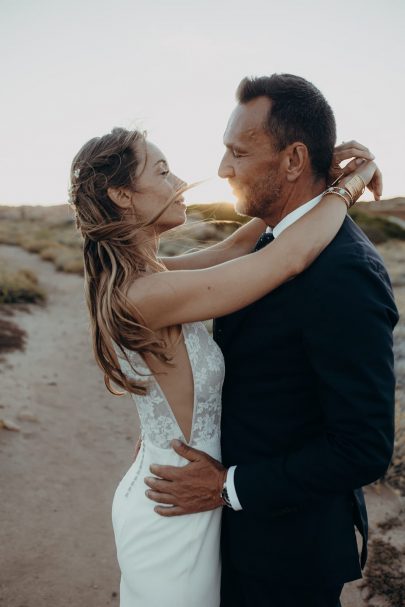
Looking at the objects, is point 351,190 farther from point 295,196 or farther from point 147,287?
point 147,287

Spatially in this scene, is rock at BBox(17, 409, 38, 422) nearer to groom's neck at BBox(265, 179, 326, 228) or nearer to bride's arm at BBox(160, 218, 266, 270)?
bride's arm at BBox(160, 218, 266, 270)

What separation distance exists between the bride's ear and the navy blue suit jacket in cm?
61

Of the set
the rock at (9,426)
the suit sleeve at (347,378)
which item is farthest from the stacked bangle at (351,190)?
the rock at (9,426)

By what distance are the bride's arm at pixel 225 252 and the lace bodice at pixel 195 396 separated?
0.71 meters

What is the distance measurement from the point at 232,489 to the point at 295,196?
1106mm

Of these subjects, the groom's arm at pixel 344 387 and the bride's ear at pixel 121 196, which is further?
the bride's ear at pixel 121 196

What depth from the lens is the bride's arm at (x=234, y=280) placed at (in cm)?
176

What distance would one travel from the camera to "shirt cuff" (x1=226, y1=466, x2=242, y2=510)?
1839 millimetres

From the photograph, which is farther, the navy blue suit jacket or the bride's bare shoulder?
the bride's bare shoulder

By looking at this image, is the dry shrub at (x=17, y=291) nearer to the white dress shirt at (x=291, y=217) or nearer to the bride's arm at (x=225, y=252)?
the bride's arm at (x=225, y=252)

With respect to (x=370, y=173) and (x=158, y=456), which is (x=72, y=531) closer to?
(x=158, y=456)

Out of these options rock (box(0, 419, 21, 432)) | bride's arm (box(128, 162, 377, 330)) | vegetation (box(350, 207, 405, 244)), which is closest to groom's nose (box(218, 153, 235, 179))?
bride's arm (box(128, 162, 377, 330))

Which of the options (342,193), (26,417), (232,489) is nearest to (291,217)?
(342,193)

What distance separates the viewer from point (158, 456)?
210 centimetres
